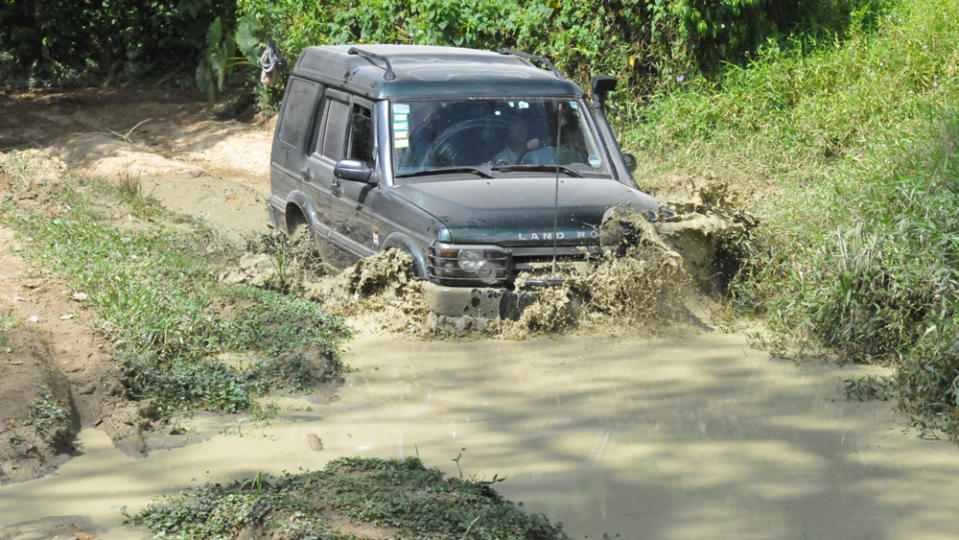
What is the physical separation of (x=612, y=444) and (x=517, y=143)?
287 centimetres

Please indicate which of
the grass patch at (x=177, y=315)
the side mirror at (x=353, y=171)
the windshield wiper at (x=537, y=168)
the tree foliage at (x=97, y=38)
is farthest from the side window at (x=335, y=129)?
the tree foliage at (x=97, y=38)

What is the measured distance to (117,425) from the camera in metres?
5.83

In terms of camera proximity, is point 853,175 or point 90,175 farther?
point 90,175

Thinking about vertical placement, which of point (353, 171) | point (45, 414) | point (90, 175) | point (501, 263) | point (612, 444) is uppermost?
point (353, 171)

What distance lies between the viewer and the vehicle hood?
Result: 7.19 meters

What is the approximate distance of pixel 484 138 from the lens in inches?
315

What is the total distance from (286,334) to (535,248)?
1725 mm

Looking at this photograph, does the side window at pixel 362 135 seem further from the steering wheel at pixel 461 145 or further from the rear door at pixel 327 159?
the steering wheel at pixel 461 145

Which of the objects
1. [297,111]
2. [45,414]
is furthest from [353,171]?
[45,414]

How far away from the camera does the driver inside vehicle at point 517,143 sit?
8.02 metres

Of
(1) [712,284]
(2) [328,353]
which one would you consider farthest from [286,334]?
(1) [712,284]

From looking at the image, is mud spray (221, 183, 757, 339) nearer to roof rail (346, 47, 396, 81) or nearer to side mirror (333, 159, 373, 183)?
side mirror (333, 159, 373, 183)

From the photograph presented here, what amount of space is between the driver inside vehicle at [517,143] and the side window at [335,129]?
1.27 metres

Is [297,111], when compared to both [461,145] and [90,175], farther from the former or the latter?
[90,175]
